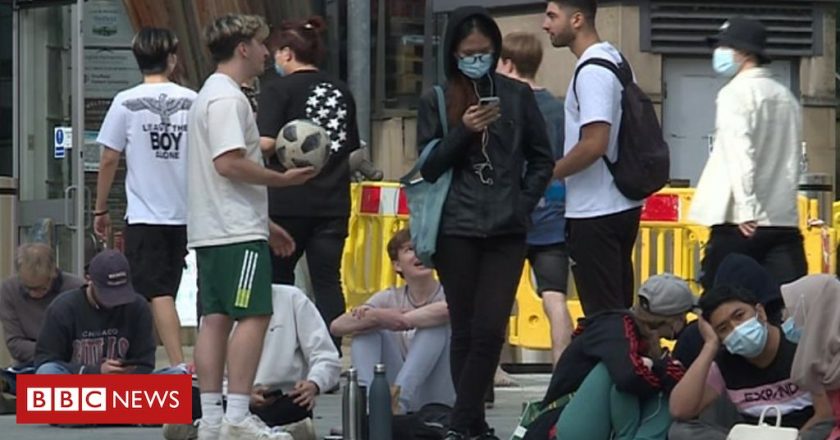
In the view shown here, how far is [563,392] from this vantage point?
28.1 feet

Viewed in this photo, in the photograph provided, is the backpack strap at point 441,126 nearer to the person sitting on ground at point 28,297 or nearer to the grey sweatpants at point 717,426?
the grey sweatpants at point 717,426

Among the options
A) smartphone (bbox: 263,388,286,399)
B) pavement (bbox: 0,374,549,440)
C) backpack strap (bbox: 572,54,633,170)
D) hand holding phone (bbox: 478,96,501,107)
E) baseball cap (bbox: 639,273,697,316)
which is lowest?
pavement (bbox: 0,374,549,440)

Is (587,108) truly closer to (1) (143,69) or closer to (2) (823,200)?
(1) (143,69)

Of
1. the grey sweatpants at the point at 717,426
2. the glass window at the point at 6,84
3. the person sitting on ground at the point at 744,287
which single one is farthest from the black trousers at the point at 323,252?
the glass window at the point at 6,84

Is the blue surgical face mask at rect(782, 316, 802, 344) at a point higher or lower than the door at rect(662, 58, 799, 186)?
lower

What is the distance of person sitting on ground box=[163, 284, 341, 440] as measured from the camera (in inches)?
376

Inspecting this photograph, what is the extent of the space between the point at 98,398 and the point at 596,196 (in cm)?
298

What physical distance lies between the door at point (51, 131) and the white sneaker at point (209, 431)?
656cm

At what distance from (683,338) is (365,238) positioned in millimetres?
6223

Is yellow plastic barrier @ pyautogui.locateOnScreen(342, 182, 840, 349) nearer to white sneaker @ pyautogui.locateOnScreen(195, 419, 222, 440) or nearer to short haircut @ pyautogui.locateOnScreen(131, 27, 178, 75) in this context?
short haircut @ pyautogui.locateOnScreen(131, 27, 178, 75)

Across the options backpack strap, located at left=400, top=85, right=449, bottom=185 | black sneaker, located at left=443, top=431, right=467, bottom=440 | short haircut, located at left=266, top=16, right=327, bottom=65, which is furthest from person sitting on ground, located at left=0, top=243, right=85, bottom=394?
black sneaker, located at left=443, top=431, right=467, bottom=440

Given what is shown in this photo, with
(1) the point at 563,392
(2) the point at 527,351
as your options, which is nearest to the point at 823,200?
(2) the point at 527,351

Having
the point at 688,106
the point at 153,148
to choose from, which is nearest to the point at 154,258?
the point at 153,148

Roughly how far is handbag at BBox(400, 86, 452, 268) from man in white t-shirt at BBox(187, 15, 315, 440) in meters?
0.49
